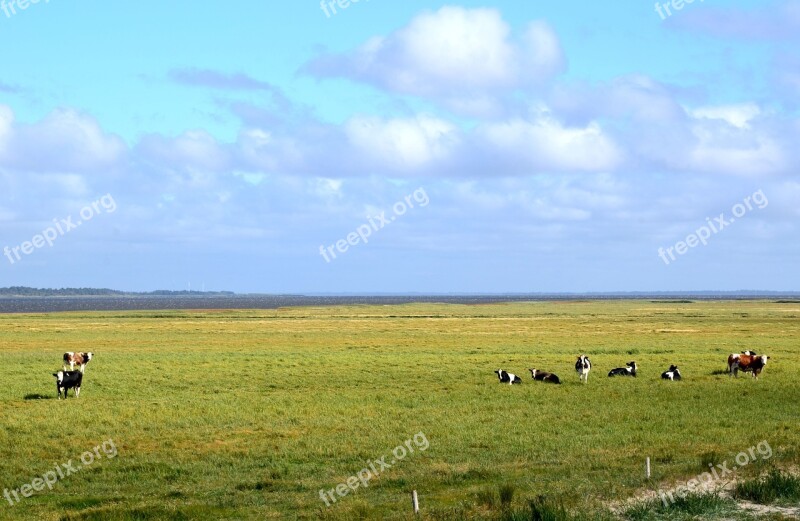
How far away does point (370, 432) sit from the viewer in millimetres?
23500

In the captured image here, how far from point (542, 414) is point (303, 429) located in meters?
7.69

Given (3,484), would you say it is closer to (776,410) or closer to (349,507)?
(349,507)

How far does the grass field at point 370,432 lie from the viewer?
53.1ft

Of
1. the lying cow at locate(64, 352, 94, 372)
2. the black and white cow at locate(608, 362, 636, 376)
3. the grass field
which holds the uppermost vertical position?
the lying cow at locate(64, 352, 94, 372)

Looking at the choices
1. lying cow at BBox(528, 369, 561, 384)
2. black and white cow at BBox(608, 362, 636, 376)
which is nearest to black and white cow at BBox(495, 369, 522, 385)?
lying cow at BBox(528, 369, 561, 384)

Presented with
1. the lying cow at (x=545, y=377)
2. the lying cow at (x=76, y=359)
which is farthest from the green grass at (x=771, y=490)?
the lying cow at (x=76, y=359)

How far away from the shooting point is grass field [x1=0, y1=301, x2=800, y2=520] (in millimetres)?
16172

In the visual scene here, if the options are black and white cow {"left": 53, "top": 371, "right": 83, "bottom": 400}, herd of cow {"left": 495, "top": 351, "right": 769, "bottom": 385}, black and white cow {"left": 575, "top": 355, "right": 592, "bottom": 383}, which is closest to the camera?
black and white cow {"left": 53, "top": 371, "right": 83, "bottom": 400}

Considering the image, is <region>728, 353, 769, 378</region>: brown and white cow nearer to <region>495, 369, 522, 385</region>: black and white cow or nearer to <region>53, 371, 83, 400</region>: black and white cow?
<region>495, 369, 522, 385</region>: black and white cow

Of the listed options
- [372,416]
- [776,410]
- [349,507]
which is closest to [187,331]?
[372,416]

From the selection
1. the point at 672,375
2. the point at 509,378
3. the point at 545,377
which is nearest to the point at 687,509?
the point at 509,378

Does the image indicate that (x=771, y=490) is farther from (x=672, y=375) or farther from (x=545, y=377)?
(x=672, y=375)

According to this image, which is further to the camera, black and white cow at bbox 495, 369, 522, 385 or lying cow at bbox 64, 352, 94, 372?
lying cow at bbox 64, 352, 94, 372

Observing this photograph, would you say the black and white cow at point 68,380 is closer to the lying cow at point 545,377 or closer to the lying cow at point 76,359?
the lying cow at point 76,359
